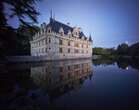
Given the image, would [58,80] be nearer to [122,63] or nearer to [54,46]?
[122,63]

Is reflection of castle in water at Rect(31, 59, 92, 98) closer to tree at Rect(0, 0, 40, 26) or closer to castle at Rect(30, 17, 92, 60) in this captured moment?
tree at Rect(0, 0, 40, 26)

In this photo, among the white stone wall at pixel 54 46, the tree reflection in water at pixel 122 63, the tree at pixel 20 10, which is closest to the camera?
the tree at pixel 20 10

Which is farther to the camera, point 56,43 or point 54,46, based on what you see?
point 56,43

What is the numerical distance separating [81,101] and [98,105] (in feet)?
1.78

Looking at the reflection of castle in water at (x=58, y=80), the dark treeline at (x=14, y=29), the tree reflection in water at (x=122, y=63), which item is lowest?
the reflection of castle in water at (x=58, y=80)

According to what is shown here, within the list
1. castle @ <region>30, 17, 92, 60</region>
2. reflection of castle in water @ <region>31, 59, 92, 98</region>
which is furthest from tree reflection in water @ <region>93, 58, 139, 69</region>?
castle @ <region>30, 17, 92, 60</region>

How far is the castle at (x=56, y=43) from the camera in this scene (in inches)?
1169

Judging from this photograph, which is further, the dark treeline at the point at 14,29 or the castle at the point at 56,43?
the castle at the point at 56,43

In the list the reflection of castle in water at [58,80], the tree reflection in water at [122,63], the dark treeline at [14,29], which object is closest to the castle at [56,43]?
the tree reflection in water at [122,63]

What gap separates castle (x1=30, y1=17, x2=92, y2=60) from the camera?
29703 millimetres

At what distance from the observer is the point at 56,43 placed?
100ft

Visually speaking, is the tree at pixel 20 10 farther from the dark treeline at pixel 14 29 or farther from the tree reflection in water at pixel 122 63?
the tree reflection in water at pixel 122 63

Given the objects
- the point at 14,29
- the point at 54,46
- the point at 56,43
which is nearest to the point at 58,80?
the point at 14,29

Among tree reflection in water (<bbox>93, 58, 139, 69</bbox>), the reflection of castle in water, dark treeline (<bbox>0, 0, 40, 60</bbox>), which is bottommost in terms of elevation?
the reflection of castle in water
